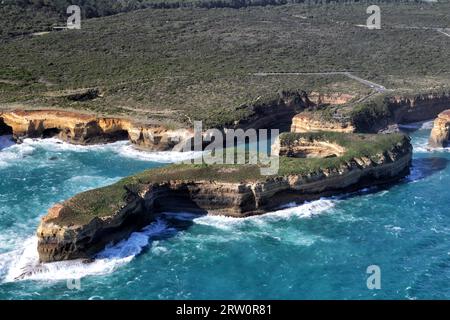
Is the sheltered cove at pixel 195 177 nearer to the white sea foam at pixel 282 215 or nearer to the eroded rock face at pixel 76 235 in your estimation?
the eroded rock face at pixel 76 235

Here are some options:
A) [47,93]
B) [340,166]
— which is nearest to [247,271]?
[340,166]

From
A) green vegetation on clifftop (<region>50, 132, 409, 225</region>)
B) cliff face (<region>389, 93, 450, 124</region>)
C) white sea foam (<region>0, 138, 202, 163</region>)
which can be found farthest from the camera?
cliff face (<region>389, 93, 450, 124</region>)

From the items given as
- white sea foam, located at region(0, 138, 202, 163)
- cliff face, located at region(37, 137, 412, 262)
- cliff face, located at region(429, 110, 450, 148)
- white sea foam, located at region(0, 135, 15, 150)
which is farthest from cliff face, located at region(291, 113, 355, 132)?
white sea foam, located at region(0, 135, 15, 150)

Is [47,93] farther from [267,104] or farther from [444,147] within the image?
[444,147]

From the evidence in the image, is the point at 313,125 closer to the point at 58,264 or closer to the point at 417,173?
the point at 417,173

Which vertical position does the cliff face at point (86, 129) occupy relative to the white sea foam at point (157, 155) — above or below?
above

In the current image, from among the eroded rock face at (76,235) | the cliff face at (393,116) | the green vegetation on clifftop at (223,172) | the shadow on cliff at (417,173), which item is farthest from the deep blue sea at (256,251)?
the cliff face at (393,116)

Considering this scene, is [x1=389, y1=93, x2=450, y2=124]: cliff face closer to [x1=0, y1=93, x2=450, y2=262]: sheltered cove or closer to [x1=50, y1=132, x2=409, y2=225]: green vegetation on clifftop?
[x1=0, y1=93, x2=450, y2=262]: sheltered cove
